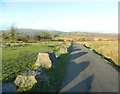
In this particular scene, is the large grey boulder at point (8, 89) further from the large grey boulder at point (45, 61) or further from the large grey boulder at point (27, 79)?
the large grey boulder at point (45, 61)

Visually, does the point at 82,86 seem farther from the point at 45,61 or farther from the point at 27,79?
the point at 45,61

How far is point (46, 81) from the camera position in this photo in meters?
6.13

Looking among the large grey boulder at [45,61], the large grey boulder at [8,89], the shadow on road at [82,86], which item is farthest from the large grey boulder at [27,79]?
the large grey boulder at [45,61]

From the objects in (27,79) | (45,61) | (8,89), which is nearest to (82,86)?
(27,79)

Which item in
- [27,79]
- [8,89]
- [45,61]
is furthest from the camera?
[45,61]

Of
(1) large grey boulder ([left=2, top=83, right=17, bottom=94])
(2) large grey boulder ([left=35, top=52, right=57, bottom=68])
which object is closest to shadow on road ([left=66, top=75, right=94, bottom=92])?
(1) large grey boulder ([left=2, top=83, right=17, bottom=94])

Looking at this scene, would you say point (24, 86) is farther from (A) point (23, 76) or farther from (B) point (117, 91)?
(B) point (117, 91)

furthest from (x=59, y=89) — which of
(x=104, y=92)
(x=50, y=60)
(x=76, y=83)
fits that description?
(x=50, y=60)

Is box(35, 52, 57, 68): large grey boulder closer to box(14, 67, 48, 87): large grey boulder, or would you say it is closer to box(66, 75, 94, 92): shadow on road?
box(14, 67, 48, 87): large grey boulder

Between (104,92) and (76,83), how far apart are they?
59.4 inches

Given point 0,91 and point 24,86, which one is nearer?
point 0,91

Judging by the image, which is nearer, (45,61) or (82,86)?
(82,86)

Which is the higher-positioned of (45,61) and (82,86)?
(45,61)

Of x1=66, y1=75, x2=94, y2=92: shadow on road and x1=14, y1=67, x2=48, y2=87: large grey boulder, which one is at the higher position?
x1=14, y1=67, x2=48, y2=87: large grey boulder
